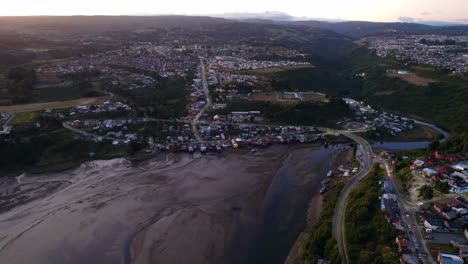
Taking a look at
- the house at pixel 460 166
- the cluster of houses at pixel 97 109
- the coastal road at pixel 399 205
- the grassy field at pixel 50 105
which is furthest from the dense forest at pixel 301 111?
the grassy field at pixel 50 105

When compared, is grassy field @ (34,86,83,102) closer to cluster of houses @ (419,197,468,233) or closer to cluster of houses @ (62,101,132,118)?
cluster of houses @ (62,101,132,118)

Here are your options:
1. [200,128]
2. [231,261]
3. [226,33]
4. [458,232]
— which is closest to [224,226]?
[231,261]

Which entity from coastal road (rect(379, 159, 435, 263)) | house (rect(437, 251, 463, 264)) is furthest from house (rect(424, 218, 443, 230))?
house (rect(437, 251, 463, 264))

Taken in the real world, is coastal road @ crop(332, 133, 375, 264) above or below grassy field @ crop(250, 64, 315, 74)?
below

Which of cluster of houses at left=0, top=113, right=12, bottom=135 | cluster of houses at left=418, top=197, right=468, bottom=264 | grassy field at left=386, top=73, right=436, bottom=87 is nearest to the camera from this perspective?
cluster of houses at left=418, top=197, right=468, bottom=264

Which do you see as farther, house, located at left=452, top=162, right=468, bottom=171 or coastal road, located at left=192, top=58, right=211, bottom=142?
coastal road, located at left=192, top=58, right=211, bottom=142

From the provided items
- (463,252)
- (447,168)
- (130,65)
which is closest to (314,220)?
(463,252)

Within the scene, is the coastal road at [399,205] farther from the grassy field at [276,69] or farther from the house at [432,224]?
the grassy field at [276,69]
